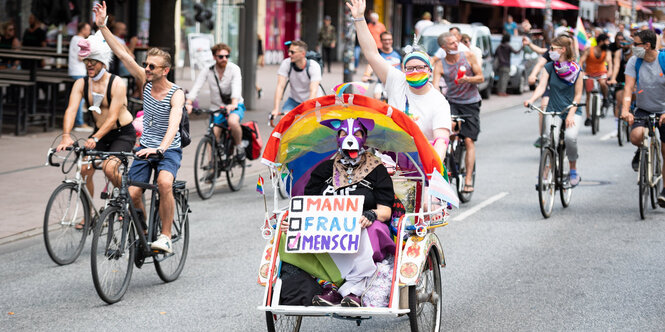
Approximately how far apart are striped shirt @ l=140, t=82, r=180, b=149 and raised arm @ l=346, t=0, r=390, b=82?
4.92ft

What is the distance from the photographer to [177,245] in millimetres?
8383

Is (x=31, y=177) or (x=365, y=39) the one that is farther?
(x=31, y=177)

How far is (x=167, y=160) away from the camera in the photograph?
8.05 m

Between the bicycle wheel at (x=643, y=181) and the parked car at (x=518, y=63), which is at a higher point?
the parked car at (x=518, y=63)

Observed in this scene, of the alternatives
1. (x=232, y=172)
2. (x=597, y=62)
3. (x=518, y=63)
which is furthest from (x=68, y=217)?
(x=518, y=63)

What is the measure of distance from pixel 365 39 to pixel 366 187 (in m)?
2.38

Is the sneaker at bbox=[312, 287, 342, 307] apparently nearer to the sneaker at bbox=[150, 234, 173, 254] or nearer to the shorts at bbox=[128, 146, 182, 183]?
the sneaker at bbox=[150, 234, 173, 254]

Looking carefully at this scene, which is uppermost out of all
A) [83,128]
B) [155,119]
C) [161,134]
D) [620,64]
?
[620,64]

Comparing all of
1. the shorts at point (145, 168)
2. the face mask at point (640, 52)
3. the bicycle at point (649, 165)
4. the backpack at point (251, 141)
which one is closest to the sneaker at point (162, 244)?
the shorts at point (145, 168)

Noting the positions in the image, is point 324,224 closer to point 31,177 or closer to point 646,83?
point 646,83

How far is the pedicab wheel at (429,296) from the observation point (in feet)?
19.7

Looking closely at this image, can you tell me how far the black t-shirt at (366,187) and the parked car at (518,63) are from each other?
84.5 ft

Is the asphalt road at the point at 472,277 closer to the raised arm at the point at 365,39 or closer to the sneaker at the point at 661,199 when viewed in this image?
the sneaker at the point at 661,199

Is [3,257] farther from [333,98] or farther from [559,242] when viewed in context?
[559,242]
